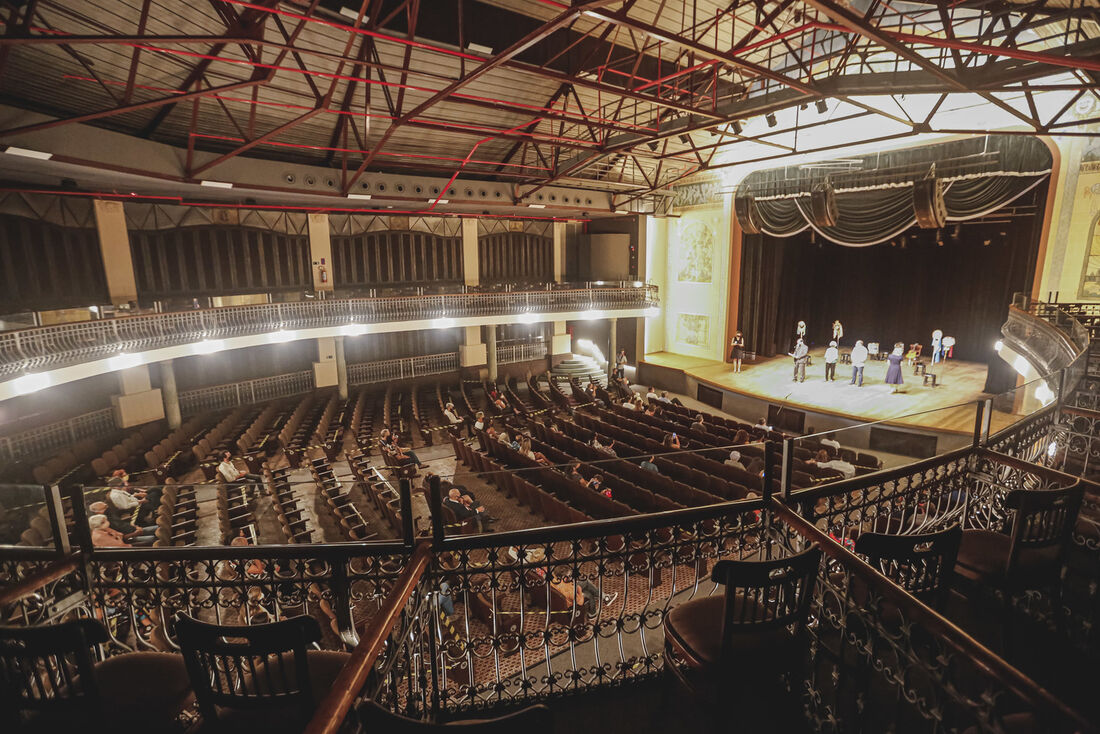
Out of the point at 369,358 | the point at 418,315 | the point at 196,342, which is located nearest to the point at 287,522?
the point at 196,342

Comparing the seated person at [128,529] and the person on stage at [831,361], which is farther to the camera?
the person on stage at [831,361]

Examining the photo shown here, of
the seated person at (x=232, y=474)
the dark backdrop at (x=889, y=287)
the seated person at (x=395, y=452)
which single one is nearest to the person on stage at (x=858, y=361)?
the dark backdrop at (x=889, y=287)

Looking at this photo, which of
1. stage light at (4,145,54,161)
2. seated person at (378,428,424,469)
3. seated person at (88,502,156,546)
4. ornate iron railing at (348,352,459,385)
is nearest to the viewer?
seated person at (88,502,156,546)

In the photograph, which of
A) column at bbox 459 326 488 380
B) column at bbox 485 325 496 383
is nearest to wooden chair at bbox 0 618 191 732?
column at bbox 485 325 496 383

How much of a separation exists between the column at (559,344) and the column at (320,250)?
8.53 m

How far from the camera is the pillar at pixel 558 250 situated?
2220 cm

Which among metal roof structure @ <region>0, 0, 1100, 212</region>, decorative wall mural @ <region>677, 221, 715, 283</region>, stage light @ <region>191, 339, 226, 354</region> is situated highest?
metal roof structure @ <region>0, 0, 1100, 212</region>

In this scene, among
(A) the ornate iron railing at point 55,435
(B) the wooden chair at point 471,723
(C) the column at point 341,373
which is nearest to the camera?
(B) the wooden chair at point 471,723

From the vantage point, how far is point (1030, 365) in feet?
32.0

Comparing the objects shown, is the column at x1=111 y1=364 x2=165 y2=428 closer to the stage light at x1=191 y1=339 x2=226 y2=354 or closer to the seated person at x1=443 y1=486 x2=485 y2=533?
the stage light at x1=191 y1=339 x2=226 y2=354

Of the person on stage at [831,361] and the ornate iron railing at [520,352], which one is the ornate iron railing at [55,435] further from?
the person on stage at [831,361]

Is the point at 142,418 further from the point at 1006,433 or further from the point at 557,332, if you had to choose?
the point at 1006,433

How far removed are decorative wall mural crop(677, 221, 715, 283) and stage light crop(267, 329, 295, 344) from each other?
43.3 ft

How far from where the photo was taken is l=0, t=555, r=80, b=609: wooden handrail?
229 centimetres
